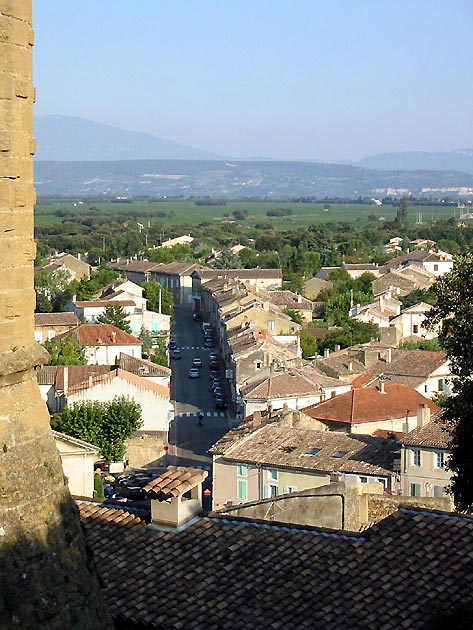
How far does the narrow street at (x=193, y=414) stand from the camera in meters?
41.1

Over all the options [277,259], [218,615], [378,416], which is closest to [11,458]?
[218,615]

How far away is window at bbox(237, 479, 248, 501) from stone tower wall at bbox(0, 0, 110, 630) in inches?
1033

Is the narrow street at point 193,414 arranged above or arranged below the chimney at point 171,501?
below

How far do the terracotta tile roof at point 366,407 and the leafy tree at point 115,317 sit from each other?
26.3 m

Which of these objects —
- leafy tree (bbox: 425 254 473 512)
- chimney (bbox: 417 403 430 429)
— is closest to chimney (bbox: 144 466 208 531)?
leafy tree (bbox: 425 254 473 512)

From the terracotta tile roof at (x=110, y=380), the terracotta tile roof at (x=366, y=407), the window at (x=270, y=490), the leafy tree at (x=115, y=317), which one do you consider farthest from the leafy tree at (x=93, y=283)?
the window at (x=270, y=490)

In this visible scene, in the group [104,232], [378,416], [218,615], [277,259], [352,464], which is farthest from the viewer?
[104,232]

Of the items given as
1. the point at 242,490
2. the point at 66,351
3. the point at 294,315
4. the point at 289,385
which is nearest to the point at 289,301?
the point at 294,315

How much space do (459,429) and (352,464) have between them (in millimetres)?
11857

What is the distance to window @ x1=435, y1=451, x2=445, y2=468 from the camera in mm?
31531

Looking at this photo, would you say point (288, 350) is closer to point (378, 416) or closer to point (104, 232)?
point (378, 416)

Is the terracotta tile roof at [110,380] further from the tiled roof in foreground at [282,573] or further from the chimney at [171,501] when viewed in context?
the chimney at [171,501]

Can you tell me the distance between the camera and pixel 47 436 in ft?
20.5

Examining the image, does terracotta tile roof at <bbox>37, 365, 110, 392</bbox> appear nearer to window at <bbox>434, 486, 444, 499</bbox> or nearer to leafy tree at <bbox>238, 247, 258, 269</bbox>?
window at <bbox>434, 486, 444, 499</bbox>
